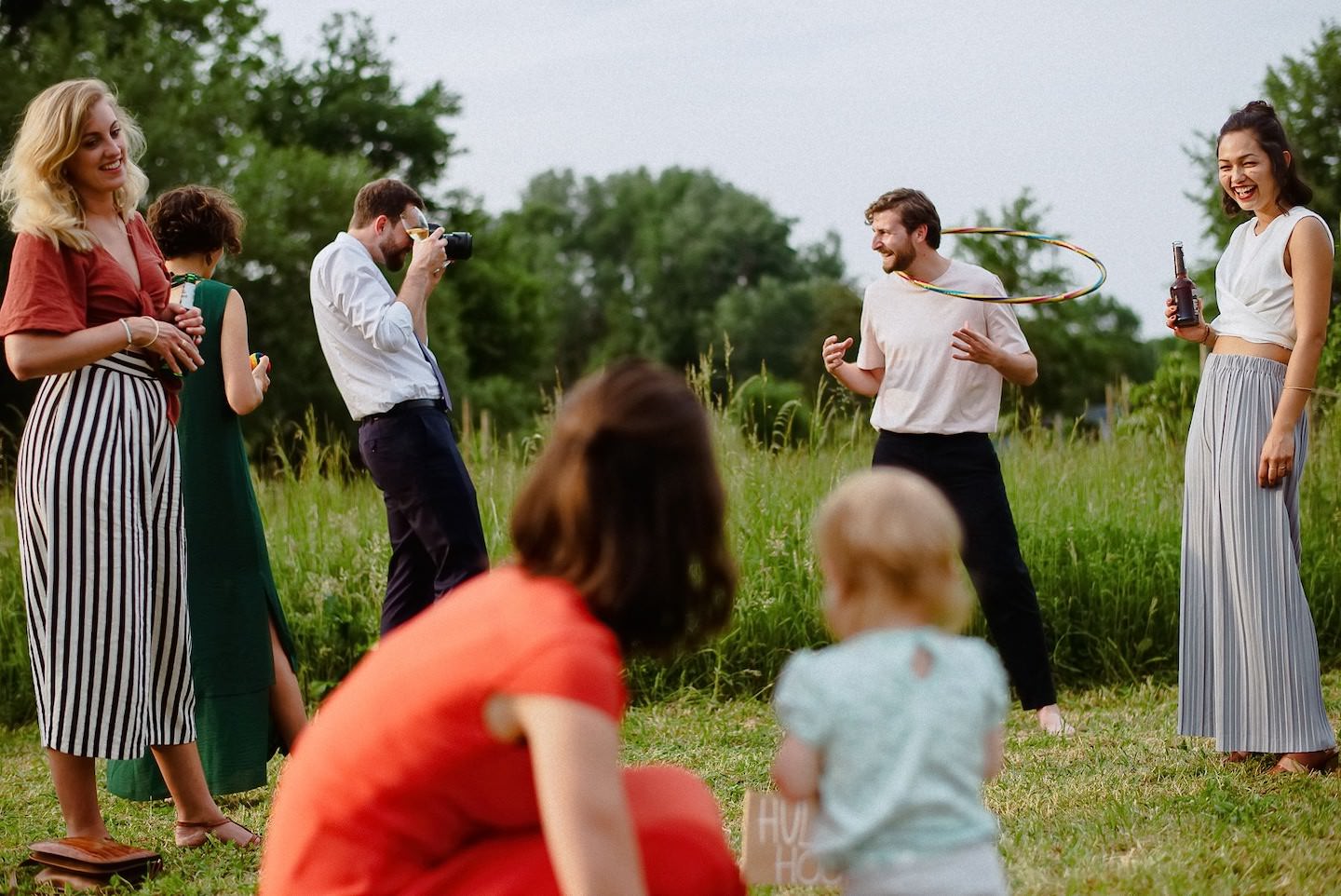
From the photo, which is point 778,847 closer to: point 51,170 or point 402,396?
point 51,170

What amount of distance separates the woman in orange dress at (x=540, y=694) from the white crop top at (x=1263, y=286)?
9.08 feet

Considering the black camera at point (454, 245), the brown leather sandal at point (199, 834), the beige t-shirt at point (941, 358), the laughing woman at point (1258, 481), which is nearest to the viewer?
the brown leather sandal at point (199, 834)

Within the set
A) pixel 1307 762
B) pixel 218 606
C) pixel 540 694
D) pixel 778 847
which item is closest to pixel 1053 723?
pixel 1307 762

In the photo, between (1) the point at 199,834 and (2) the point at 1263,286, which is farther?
(2) the point at 1263,286

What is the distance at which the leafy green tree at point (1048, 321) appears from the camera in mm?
33125

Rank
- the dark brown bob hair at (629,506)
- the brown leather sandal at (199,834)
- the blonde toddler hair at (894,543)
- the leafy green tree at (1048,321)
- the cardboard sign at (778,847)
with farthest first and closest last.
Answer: the leafy green tree at (1048,321) < the brown leather sandal at (199,834) < the cardboard sign at (778,847) < the blonde toddler hair at (894,543) < the dark brown bob hair at (629,506)

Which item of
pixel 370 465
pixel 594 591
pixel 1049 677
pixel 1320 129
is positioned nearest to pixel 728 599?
pixel 594 591

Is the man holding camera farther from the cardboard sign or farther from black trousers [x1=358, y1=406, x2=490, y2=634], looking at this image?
the cardboard sign

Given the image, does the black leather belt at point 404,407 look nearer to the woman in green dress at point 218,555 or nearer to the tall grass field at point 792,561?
the woman in green dress at point 218,555

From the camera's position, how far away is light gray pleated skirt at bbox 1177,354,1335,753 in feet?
13.1

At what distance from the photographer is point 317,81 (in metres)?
38.5

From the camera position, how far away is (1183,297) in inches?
167

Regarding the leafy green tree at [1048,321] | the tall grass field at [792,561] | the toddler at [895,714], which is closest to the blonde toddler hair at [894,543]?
the toddler at [895,714]

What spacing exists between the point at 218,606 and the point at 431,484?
0.86 meters
